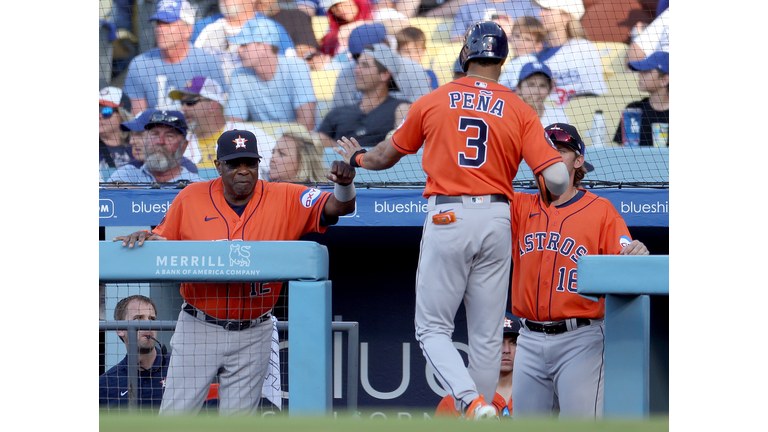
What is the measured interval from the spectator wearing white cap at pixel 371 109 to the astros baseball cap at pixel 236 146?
96.1 inches

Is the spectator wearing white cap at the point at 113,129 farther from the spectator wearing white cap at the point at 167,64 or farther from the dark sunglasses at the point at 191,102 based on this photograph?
the dark sunglasses at the point at 191,102

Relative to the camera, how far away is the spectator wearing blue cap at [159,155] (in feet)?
17.9

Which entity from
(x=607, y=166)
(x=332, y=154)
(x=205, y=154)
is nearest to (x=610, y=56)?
(x=607, y=166)

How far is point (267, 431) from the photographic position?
118cm

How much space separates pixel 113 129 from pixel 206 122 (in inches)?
29.2

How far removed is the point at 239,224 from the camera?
10.2ft

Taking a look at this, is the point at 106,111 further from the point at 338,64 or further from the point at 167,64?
the point at 338,64

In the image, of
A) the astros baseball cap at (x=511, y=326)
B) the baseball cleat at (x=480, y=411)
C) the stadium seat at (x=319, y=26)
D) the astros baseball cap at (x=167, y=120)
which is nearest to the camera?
the baseball cleat at (x=480, y=411)

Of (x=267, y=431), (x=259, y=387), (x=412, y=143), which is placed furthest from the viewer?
(x=259, y=387)

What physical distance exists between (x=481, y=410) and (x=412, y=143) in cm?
102

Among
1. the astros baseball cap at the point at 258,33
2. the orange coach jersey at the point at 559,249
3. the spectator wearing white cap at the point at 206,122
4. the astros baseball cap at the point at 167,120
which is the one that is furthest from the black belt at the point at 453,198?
the astros baseball cap at the point at 258,33

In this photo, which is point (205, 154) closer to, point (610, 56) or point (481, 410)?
point (610, 56)

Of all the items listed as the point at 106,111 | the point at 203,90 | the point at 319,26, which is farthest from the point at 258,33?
the point at 106,111

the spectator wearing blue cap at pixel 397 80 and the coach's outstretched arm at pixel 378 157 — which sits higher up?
the spectator wearing blue cap at pixel 397 80
